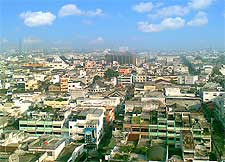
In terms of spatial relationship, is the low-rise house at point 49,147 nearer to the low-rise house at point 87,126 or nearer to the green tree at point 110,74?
the low-rise house at point 87,126

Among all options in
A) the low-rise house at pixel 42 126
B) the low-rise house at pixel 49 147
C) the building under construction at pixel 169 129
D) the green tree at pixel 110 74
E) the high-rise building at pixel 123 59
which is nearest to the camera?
the low-rise house at pixel 49 147

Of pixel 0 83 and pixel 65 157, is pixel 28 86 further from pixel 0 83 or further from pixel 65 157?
pixel 65 157

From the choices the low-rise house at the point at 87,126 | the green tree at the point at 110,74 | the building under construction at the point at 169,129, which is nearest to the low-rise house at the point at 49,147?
the low-rise house at the point at 87,126

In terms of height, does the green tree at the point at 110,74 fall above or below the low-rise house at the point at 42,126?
above

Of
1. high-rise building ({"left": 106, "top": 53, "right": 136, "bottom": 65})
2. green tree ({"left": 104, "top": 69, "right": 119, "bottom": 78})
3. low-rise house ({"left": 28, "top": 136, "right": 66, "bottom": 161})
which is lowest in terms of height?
low-rise house ({"left": 28, "top": 136, "right": 66, "bottom": 161})

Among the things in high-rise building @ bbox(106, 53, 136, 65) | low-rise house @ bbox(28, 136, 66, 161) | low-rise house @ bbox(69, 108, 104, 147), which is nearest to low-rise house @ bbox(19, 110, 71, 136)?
low-rise house @ bbox(69, 108, 104, 147)

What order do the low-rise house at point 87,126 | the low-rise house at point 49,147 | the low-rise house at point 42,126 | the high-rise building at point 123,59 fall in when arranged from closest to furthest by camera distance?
the low-rise house at point 49,147
the low-rise house at point 87,126
the low-rise house at point 42,126
the high-rise building at point 123,59

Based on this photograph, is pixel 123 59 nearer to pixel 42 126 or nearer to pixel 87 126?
pixel 42 126

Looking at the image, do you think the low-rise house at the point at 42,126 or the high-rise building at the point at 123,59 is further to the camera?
the high-rise building at the point at 123,59

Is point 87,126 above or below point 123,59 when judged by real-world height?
below

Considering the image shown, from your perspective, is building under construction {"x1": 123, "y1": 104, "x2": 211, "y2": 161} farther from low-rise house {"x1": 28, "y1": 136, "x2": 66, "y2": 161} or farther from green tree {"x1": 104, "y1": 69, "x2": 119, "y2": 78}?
green tree {"x1": 104, "y1": 69, "x2": 119, "y2": 78}

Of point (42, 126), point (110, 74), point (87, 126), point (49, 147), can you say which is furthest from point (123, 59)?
point (49, 147)
